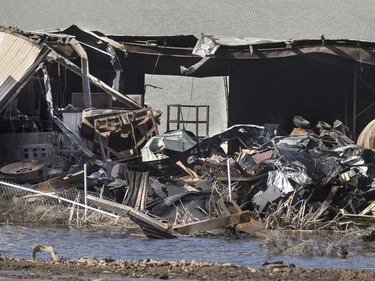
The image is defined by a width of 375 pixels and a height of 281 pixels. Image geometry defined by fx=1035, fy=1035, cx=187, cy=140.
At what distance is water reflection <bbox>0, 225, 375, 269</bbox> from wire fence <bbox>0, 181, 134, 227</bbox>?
45 cm

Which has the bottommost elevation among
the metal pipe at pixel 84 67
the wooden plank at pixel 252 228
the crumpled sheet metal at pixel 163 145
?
the wooden plank at pixel 252 228

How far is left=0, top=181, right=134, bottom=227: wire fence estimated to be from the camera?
2031 centimetres

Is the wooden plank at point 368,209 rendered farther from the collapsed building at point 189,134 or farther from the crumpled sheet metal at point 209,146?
the crumpled sheet metal at point 209,146

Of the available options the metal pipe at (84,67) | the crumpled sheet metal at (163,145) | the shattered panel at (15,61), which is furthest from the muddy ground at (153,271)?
the metal pipe at (84,67)

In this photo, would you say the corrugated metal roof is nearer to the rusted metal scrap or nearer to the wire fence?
the rusted metal scrap

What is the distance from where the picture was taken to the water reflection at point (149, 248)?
16062mm

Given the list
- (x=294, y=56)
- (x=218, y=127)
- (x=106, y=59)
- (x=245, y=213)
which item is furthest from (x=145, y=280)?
(x=218, y=127)

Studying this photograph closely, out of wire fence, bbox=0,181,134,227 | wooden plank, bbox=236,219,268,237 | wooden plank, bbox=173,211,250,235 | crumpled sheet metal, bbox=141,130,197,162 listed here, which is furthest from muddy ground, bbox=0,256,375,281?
crumpled sheet metal, bbox=141,130,197,162

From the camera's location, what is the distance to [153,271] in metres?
13.3

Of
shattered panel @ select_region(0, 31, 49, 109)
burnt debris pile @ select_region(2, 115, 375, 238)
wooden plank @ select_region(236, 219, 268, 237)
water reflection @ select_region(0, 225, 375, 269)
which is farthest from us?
shattered panel @ select_region(0, 31, 49, 109)

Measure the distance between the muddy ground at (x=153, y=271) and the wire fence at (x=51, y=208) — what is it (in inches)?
239

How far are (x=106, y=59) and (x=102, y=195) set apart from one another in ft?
27.0

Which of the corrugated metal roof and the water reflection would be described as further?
the corrugated metal roof

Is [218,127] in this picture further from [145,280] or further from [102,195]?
[145,280]
